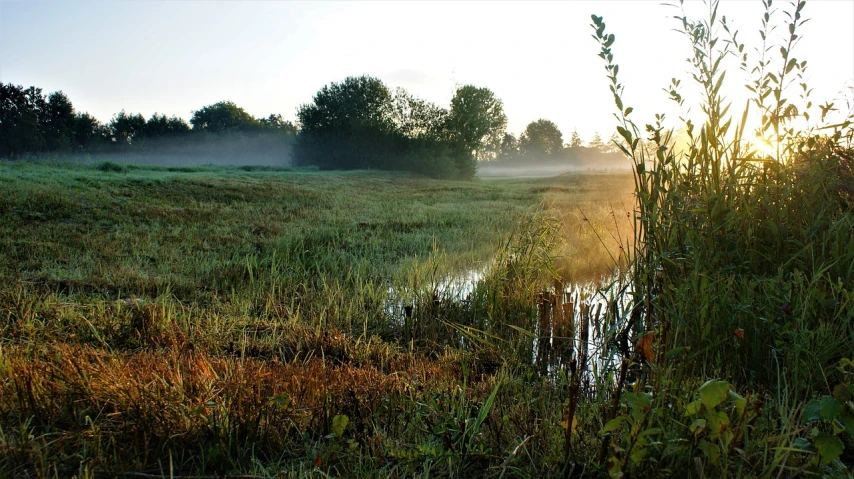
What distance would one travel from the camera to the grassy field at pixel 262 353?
6.08ft

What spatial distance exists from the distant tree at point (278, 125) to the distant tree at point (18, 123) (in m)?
25.1

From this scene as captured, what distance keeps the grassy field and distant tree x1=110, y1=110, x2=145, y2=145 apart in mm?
46412

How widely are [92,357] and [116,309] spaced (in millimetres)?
1181

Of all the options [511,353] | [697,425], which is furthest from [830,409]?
[511,353]

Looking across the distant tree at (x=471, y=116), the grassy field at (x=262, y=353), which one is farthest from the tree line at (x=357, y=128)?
the grassy field at (x=262, y=353)

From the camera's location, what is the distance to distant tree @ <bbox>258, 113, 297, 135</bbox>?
6166 cm

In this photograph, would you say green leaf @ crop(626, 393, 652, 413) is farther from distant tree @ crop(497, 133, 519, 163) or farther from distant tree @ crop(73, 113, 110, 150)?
distant tree @ crop(497, 133, 519, 163)

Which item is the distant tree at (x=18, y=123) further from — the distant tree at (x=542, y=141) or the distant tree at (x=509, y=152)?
the distant tree at (x=542, y=141)

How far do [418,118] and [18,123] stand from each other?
91.6 ft

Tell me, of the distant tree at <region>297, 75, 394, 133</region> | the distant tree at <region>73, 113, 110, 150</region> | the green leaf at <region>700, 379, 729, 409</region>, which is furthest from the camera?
the distant tree at <region>73, 113, 110, 150</region>

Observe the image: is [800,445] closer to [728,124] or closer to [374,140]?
[728,124]

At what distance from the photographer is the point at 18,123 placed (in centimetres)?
3538

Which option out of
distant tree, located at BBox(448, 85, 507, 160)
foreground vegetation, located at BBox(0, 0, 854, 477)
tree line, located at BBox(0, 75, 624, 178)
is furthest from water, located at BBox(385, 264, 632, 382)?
distant tree, located at BBox(448, 85, 507, 160)

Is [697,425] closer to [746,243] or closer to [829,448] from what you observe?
[829,448]
